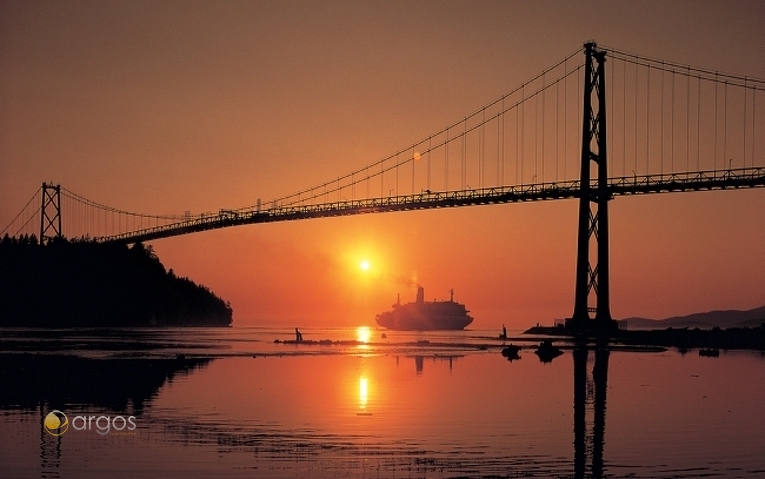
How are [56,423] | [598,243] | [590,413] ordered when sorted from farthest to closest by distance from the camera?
[598,243]
[590,413]
[56,423]

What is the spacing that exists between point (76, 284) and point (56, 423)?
374 ft

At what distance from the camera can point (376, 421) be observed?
2741 centimetres

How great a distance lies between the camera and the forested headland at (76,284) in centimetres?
12900

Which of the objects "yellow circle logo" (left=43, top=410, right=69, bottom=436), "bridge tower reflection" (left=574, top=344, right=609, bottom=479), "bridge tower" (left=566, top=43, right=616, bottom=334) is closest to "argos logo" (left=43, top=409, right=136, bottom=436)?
"yellow circle logo" (left=43, top=410, right=69, bottom=436)

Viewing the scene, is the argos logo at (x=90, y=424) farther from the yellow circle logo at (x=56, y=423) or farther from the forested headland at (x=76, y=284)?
the forested headland at (x=76, y=284)

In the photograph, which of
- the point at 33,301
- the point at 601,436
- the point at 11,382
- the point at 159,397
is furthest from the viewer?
the point at 33,301

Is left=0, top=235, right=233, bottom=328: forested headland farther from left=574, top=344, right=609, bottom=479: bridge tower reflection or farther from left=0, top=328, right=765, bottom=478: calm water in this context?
left=574, top=344, right=609, bottom=479: bridge tower reflection

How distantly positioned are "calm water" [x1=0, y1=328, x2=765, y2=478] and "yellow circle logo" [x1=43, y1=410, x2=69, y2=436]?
0.24 metres

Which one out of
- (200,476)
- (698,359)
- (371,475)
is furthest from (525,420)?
(698,359)

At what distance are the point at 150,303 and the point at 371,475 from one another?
134102mm

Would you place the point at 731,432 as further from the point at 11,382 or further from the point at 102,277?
the point at 102,277

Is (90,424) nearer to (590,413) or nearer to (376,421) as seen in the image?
(376,421)

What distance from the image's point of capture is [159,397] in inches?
1276

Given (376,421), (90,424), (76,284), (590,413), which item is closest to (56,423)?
(90,424)
